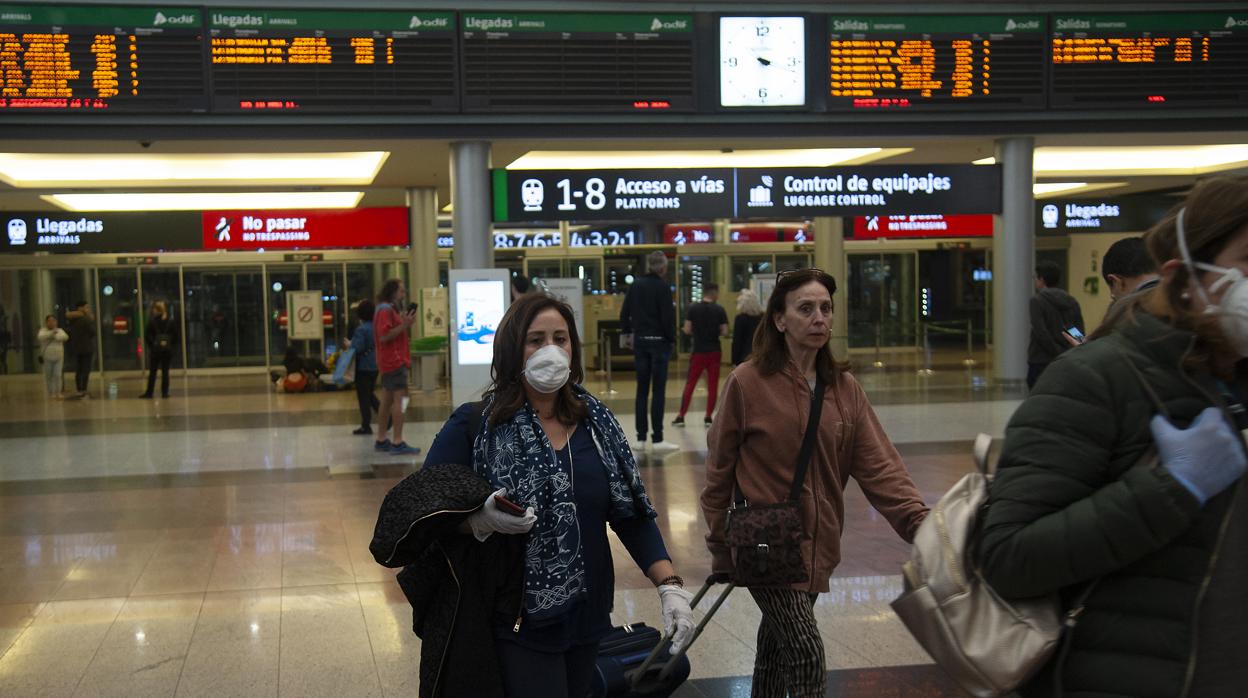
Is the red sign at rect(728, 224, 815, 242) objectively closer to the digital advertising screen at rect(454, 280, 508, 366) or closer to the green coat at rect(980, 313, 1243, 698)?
the digital advertising screen at rect(454, 280, 508, 366)

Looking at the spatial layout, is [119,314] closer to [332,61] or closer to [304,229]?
[304,229]

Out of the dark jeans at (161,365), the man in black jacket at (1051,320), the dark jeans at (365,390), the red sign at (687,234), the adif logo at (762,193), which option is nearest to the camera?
the man in black jacket at (1051,320)

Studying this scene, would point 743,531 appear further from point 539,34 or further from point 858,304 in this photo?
point 858,304

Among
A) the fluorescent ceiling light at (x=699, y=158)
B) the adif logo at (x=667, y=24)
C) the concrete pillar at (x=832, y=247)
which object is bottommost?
the concrete pillar at (x=832, y=247)

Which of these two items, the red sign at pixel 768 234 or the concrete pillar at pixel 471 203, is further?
the red sign at pixel 768 234

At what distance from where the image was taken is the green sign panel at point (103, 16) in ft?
40.2

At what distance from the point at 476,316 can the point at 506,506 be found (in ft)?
31.0

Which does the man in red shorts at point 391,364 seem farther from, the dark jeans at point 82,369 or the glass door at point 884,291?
the glass door at point 884,291

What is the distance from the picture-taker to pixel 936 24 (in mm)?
14031

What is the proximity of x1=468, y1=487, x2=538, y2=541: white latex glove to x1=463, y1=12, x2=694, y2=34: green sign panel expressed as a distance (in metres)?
10.9

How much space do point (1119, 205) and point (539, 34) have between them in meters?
9.11

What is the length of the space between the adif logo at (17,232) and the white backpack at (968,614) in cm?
1647

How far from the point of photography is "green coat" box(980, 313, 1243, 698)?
189cm

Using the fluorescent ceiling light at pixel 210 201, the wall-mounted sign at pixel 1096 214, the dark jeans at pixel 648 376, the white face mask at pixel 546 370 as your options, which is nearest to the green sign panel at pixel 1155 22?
the wall-mounted sign at pixel 1096 214
